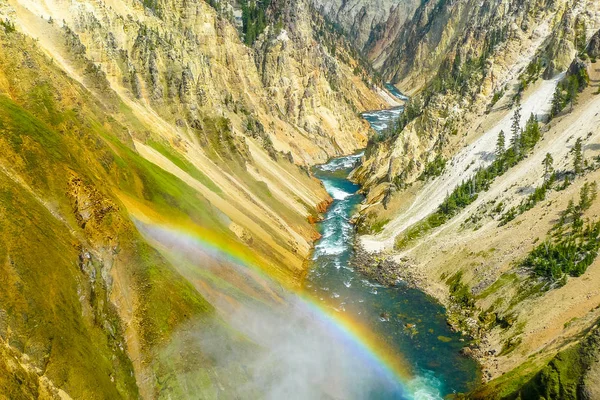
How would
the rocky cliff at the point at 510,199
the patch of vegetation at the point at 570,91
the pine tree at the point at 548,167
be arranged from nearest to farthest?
the rocky cliff at the point at 510,199 < the pine tree at the point at 548,167 < the patch of vegetation at the point at 570,91

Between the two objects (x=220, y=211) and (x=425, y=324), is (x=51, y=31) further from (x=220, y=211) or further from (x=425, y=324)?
(x=425, y=324)

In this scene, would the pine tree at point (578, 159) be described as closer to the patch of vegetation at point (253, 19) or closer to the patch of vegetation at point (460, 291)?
the patch of vegetation at point (460, 291)

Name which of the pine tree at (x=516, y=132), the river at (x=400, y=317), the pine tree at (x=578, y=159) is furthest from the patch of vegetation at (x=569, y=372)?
the pine tree at (x=516, y=132)

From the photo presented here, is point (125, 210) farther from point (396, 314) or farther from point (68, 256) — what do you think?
point (396, 314)

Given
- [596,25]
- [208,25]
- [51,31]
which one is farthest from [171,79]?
[596,25]

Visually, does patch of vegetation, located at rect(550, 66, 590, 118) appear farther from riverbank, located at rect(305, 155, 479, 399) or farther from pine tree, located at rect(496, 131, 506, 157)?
riverbank, located at rect(305, 155, 479, 399)

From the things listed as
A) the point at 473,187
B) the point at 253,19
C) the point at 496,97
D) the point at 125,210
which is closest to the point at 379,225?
the point at 473,187

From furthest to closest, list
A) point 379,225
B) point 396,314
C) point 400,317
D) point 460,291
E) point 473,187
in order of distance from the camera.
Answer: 1. point 379,225
2. point 473,187
3. point 460,291
4. point 396,314
5. point 400,317

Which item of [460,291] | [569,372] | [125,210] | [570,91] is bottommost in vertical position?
[125,210]
